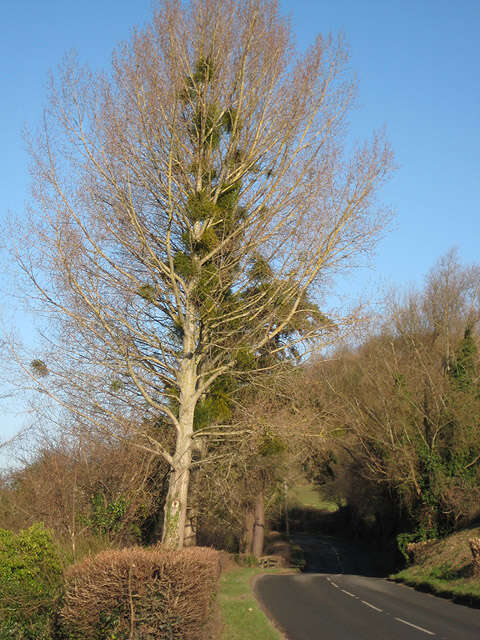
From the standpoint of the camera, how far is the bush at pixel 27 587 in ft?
30.4

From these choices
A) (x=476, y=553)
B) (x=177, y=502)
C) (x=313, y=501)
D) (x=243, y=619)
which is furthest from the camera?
(x=313, y=501)

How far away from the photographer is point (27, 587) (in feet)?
31.1

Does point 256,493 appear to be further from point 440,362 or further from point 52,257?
point 52,257

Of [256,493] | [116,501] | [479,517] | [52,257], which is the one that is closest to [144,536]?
[116,501]

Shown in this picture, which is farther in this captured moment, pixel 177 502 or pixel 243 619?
pixel 177 502

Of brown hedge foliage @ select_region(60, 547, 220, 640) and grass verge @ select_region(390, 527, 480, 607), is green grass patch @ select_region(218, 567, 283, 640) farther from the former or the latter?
grass verge @ select_region(390, 527, 480, 607)

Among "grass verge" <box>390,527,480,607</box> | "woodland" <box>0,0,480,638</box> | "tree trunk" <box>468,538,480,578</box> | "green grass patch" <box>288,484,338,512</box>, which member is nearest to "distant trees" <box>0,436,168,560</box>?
"woodland" <box>0,0,480,638</box>

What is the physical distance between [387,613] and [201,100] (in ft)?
41.9

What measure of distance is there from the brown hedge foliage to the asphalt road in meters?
3.63

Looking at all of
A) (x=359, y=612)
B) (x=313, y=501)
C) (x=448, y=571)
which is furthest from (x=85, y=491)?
(x=313, y=501)

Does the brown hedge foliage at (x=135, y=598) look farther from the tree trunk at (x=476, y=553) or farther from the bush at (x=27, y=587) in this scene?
the tree trunk at (x=476, y=553)

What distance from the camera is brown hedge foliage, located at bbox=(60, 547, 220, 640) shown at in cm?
727

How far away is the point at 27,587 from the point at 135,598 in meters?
3.10

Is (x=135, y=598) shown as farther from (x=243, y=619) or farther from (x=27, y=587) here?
(x=243, y=619)
